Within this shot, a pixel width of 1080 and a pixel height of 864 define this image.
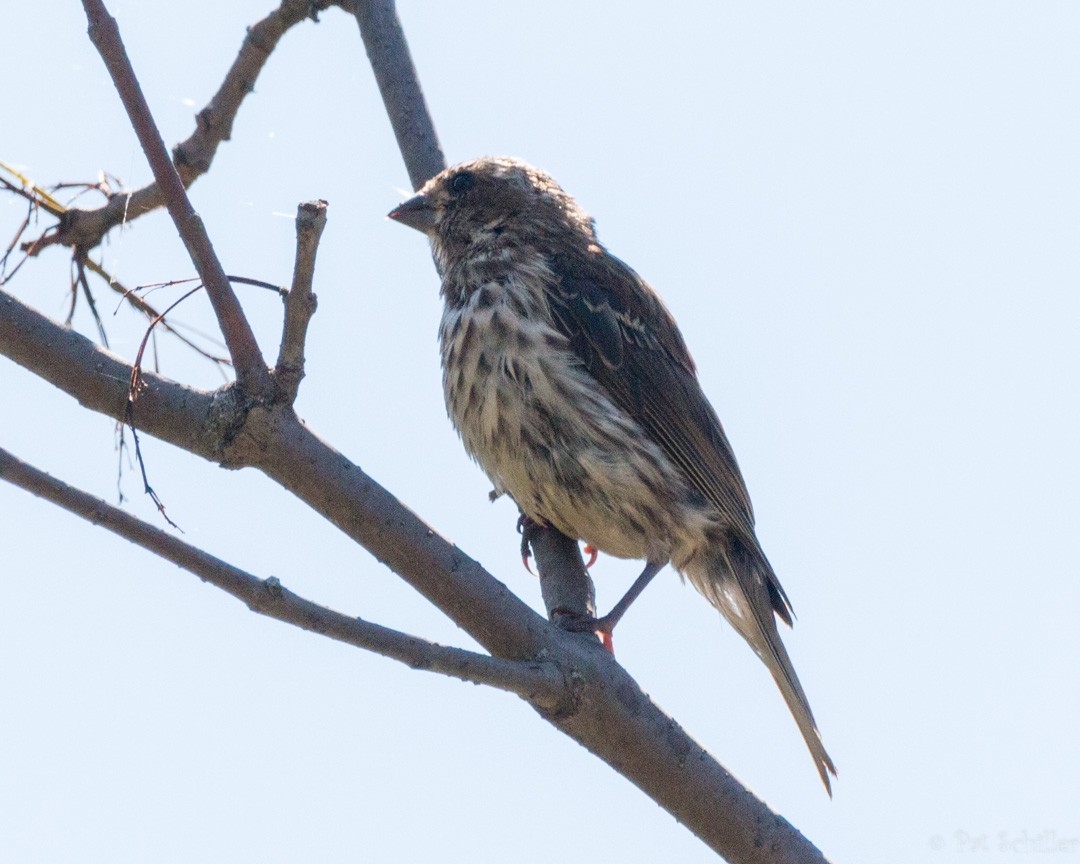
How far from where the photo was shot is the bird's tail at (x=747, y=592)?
5.14m

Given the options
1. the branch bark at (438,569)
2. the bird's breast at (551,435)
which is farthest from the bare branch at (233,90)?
the branch bark at (438,569)

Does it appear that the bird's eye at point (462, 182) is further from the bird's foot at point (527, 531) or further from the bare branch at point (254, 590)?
the bare branch at point (254, 590)

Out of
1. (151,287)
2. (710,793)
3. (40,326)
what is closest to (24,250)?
(151,287)

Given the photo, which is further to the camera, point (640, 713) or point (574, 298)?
point (574, 298)

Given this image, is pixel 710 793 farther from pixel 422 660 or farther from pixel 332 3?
pixel 332 3

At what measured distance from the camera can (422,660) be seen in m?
2.82

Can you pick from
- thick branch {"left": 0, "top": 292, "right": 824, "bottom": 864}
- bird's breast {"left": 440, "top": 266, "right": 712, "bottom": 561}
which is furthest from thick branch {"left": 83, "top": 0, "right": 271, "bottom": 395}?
bird's breast {"left": 440, "top": 266, "right": 712, "bottom": 561}

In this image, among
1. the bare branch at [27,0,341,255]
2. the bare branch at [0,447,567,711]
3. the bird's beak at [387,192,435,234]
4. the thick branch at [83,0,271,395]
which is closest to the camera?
the bare branch at [0,447,567,711]

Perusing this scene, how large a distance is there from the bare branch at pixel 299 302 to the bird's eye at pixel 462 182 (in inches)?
101

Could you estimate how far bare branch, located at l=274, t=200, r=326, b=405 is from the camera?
287 cm

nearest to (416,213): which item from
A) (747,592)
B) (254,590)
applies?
(747,592)

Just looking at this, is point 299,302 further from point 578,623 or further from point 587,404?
point 587,404

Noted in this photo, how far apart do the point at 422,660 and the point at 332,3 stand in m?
2.88

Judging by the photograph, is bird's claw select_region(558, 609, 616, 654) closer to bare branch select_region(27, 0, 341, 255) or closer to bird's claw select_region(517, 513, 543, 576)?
bird's claw select_region(517, 513, 543, 576)
